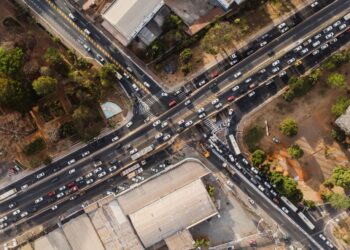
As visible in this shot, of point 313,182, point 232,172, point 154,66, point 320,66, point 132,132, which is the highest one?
point 154,66

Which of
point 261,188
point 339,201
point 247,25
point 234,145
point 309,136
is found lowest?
point 339,201

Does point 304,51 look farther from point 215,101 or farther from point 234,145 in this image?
point 234,145

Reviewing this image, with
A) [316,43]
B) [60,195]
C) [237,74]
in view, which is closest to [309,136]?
[316,43]

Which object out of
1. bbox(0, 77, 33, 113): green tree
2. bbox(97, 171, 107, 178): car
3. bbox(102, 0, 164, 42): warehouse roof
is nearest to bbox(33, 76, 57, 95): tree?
bbox(0, 77, 33, 113): green tree

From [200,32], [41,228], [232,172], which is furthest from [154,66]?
[41,228]

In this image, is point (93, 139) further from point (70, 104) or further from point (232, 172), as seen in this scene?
point (232, 172)

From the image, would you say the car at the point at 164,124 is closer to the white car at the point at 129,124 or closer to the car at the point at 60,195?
the white car at the point at 129,124

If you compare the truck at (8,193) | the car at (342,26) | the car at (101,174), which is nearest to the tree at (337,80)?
the car at (342,26)
